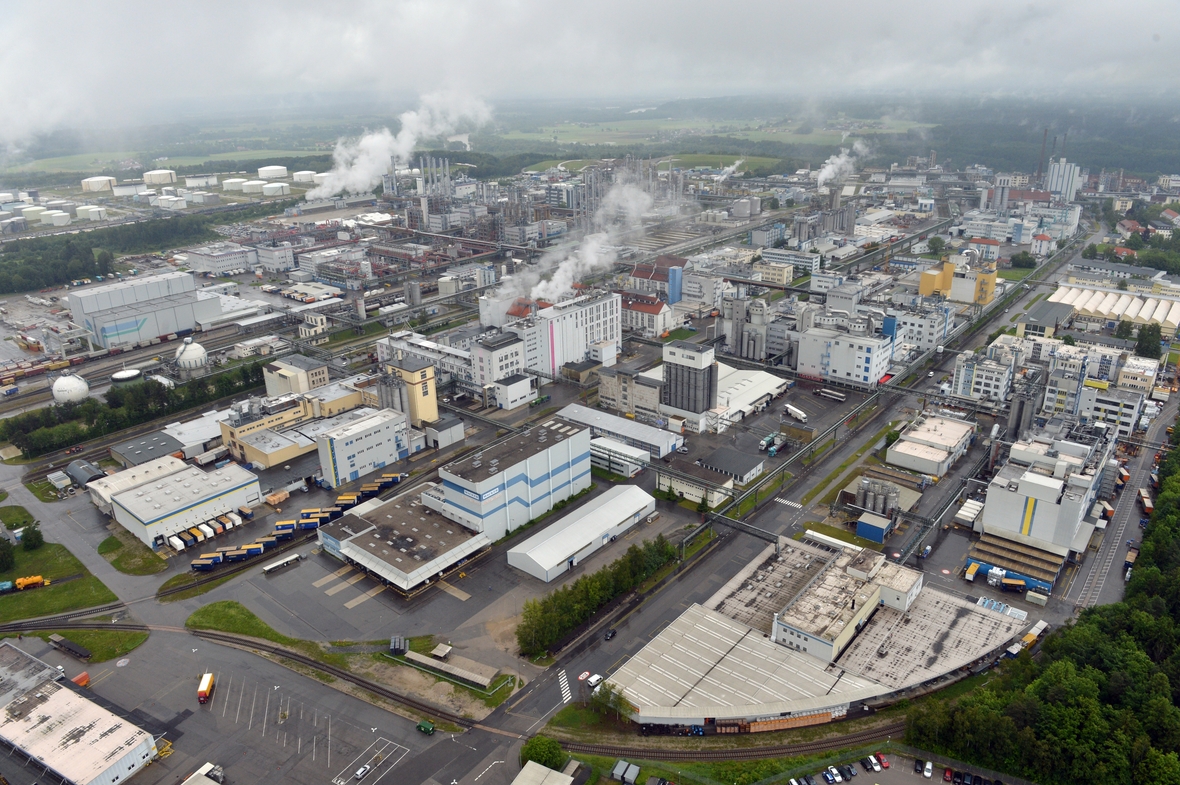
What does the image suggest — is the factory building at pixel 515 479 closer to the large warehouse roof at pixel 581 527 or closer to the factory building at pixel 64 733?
the large warehouse roof at pixel 581 527

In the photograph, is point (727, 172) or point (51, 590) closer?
point (51, 590)

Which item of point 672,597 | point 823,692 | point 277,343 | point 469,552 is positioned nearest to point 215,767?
point 469,552

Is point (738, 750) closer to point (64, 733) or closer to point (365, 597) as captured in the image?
point (365, 597)

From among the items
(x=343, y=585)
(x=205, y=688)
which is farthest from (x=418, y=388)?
(x=205, y=688)

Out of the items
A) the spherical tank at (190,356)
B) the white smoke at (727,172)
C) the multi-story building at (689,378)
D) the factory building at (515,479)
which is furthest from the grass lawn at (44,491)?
the white smoke at (727,172)

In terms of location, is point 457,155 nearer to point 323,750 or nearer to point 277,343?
point 277,343

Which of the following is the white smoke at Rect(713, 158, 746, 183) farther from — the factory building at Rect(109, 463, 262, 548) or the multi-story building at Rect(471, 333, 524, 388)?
the factory building at Rect(109, 463, 262, 548)
